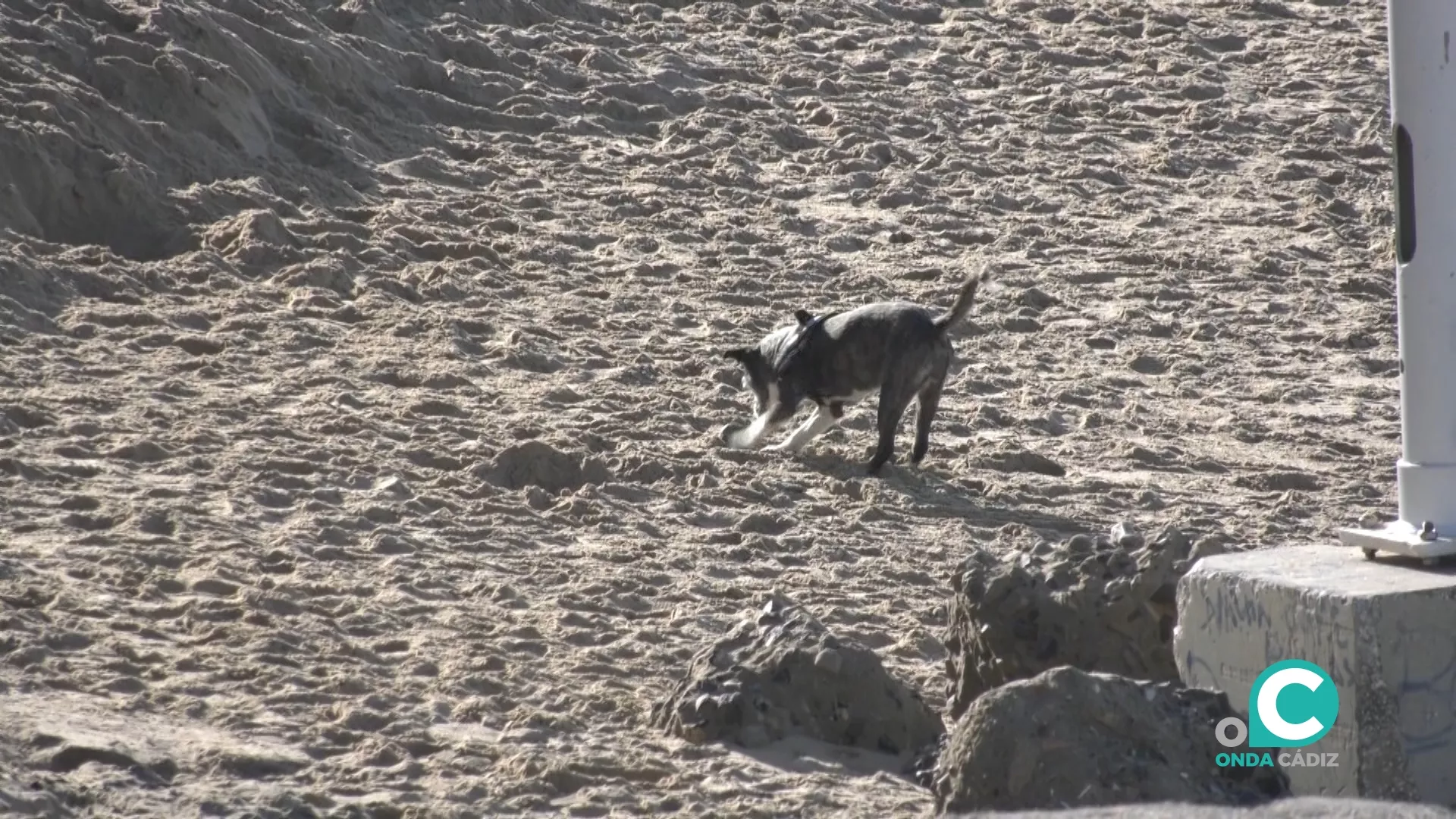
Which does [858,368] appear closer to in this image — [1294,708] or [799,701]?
[799,701]

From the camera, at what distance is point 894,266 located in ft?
33.8

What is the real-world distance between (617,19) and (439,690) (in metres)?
8.18

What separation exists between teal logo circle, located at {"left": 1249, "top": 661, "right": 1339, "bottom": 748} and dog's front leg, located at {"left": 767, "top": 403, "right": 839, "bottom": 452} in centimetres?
378

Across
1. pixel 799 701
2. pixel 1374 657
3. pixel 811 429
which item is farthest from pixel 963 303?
pixel 1374 657

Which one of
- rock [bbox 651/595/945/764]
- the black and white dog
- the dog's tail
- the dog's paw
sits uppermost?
the dog's tail

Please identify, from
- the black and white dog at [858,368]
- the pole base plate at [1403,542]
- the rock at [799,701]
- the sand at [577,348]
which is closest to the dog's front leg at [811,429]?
the black and white dog at [858,368]

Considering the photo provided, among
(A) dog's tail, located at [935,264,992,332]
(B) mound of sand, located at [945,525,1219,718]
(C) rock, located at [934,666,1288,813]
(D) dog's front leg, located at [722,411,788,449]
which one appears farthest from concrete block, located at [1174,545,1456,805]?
(D) dog's front leg, located at [722,411,788,449]

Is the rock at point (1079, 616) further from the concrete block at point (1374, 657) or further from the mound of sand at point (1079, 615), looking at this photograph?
the concrete block at point (1374, 657)

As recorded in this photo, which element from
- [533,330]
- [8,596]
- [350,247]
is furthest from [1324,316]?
[8,596]

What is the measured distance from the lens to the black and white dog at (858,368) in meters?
8.09

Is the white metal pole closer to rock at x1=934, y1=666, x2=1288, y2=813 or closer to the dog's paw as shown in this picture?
rock at x1=934, y1=666, x2=1288, y2=813

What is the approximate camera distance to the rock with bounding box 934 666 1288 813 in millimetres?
4305

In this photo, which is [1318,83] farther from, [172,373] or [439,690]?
[439,690]

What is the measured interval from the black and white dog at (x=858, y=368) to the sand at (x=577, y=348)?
191mm
